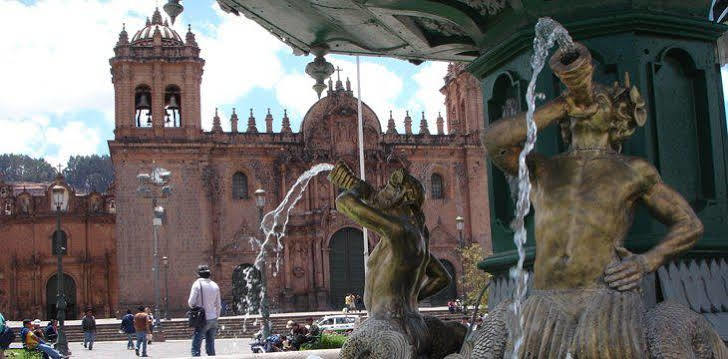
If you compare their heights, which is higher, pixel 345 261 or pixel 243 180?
pixel 243 180

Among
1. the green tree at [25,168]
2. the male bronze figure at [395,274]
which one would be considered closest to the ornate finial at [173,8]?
the male bronze figure at [395,274]

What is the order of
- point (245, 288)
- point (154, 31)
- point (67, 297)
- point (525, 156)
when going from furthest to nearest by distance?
point (67, 297) → point (154, 31) → point (245, 288) → point (525, 156)

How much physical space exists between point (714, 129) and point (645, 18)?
579 millimetres

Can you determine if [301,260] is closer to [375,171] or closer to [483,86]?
[375,171]

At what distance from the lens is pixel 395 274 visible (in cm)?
423

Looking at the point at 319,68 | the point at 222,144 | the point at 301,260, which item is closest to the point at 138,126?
the point at 222,144

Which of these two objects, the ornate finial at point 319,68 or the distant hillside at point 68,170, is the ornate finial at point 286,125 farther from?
the distant hillside at point 68,170

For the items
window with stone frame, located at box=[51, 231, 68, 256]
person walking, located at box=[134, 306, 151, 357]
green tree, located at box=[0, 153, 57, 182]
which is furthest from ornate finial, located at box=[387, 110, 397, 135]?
green tree, located at box=[0, 153, 57, 182]

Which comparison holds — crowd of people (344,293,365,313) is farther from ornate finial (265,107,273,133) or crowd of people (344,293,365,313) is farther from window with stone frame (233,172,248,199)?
ornate finial (265,107,273,133)

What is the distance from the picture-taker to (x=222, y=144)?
41.8 m

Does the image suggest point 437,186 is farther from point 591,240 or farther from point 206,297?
point 591,240

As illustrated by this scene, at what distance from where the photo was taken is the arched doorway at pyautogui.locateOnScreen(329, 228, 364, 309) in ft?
135

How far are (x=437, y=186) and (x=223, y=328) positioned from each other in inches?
781

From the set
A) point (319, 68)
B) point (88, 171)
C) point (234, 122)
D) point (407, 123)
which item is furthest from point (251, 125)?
point (88, 171)
